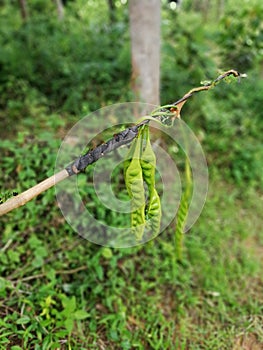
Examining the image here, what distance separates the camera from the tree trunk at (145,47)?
299cm

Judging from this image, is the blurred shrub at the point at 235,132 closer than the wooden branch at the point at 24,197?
No

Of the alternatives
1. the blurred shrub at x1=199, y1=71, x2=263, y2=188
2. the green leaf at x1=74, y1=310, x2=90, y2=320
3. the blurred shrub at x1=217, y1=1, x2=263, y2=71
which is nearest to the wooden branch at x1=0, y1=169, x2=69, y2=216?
the green leaf at x1=74, y1=310, x2=90, y2=320

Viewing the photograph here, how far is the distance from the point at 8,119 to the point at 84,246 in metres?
1.48

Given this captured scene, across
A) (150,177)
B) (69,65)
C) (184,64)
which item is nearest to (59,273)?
(150,177)

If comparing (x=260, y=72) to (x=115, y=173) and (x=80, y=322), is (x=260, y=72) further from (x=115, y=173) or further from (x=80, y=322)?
(x=80, y=322)

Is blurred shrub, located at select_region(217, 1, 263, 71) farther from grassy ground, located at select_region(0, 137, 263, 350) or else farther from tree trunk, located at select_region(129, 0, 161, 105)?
grassy ground, located at select_region(0, 137, 263, 350)

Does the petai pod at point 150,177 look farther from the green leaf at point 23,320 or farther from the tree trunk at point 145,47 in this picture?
the tree trunk at point 145,47

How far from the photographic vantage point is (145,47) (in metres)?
3.14

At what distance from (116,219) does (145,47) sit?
152 cm

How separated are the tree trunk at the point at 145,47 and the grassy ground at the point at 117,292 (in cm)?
128

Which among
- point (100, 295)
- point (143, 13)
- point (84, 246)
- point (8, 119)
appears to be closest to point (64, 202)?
point (84, 246)

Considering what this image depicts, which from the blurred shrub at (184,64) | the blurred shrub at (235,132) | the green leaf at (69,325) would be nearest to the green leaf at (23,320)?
the green leaf at (69,325)

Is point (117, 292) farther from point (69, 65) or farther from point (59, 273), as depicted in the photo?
point (69, 65)

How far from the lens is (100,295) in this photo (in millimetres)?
2336
